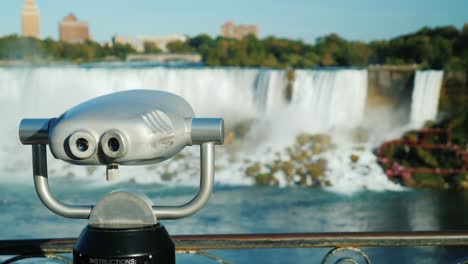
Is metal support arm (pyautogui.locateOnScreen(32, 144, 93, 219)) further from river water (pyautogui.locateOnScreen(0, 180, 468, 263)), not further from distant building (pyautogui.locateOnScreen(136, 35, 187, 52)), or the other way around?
distant building (pyautogui.locateOnScreen(136, 35, 187, 52))

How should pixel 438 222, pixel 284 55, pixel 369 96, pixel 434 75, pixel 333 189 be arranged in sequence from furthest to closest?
1. pixel 284 55
2. pixel 369 96
3. pixel 434 75
4. pixel 333 189
5. pixel 438 222

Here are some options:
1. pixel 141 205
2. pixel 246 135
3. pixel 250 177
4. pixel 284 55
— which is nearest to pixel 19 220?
pixel 250 177

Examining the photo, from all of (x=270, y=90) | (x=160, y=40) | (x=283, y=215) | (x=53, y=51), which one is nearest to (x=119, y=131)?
(x=283, y=215)

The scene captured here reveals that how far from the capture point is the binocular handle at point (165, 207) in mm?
1407

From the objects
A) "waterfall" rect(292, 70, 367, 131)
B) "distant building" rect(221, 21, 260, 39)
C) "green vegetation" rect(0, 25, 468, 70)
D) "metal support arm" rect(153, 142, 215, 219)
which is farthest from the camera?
"distant building" rect(221, 21, 260, 39)

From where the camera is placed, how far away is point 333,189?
16.2m

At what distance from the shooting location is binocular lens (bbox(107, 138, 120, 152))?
124 centimetres

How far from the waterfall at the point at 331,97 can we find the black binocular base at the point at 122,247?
18101mm

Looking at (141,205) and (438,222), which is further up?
(141,205)

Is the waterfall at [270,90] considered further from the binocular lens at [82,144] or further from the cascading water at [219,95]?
the binocular lens at [82,144]

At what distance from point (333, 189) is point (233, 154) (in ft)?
11.1

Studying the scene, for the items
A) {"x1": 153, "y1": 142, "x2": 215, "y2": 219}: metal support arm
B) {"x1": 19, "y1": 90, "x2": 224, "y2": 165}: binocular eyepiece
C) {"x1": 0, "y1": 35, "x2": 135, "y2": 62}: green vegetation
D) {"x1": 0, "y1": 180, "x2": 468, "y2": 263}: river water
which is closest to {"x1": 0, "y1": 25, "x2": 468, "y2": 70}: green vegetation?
{"x1": 0, "y1": 35, "x2": 135, "y2": 62}: green vegetation

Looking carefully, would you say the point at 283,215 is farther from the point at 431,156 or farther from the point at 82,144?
the point at 82,144

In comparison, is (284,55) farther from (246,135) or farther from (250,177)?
(250,177)
